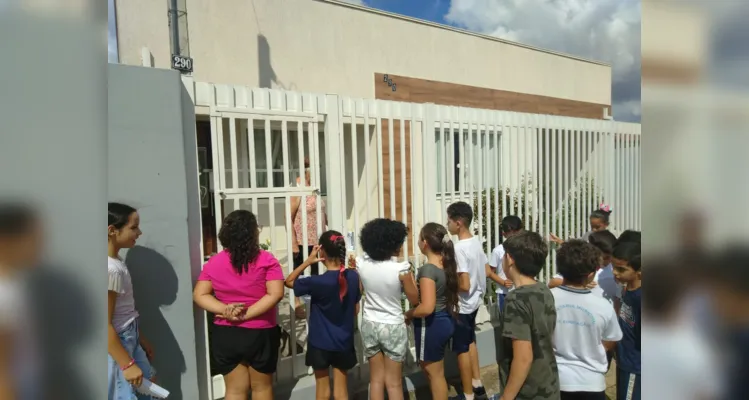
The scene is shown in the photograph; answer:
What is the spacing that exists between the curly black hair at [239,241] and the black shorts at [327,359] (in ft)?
2.54

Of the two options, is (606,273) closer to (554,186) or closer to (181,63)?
(554,186)

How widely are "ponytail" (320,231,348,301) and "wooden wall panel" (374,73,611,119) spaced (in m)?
7.08

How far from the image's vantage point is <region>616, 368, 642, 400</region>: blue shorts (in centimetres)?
205

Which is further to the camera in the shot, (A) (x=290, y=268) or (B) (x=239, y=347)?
(A) (x=290, y=268)

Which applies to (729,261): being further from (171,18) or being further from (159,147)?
(171,18)

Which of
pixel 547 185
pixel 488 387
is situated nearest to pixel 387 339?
pixel 488 387

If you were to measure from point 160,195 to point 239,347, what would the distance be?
1054 mm

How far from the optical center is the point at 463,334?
11.1ft

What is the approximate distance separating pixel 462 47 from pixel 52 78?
38.0 feet

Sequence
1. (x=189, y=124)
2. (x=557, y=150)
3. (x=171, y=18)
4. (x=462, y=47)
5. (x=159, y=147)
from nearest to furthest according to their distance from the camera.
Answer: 1. (x=159, y=147)
2. (x=189, y=124)
3. (x=557, y=150)
4. (x=171, y=18)
5. (x=462, y=47)

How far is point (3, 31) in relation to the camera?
360mm

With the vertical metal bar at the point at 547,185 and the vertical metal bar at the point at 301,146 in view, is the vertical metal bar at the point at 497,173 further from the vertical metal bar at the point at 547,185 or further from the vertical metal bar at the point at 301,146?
the vertical metal bar at the point at 301,146

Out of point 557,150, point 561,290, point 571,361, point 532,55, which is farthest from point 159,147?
point 532,55

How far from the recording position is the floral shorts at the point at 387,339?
288 cm
